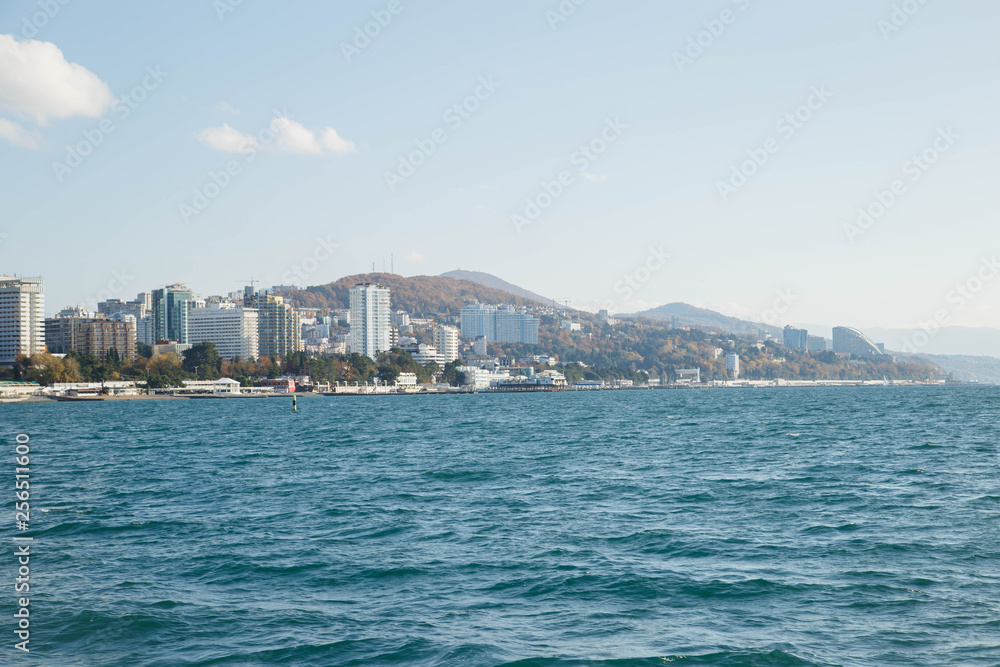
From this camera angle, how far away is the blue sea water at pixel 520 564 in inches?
479

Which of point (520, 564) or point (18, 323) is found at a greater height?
point (18, 323)

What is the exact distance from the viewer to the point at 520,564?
16.8 m

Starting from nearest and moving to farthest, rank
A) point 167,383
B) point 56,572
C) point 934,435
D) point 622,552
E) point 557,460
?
1. point 56,572
2. point 622,552
3. point 557,460
4. point 934,435
5. point 167,383

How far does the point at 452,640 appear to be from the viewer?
12305mm

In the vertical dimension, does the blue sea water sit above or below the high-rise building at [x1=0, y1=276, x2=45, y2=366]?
below

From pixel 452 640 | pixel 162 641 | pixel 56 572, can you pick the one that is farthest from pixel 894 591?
pixel 56 572

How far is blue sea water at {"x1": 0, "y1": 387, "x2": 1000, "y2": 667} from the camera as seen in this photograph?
1216 centimetres

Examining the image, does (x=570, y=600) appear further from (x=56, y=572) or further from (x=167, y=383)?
(x=167, y=383)

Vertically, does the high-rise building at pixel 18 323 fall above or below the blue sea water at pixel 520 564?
above

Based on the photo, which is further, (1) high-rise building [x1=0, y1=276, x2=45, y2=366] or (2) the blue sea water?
(1) high-rise building [x1=0, y1=276, x2=45, y2=366]

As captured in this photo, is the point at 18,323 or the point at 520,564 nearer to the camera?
the point at 520,564

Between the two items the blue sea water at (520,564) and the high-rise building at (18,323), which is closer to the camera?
the blue sea water at (520,564)

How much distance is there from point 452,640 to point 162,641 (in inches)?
172

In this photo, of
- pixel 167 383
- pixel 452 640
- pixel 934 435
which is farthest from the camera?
pixel 167 383
